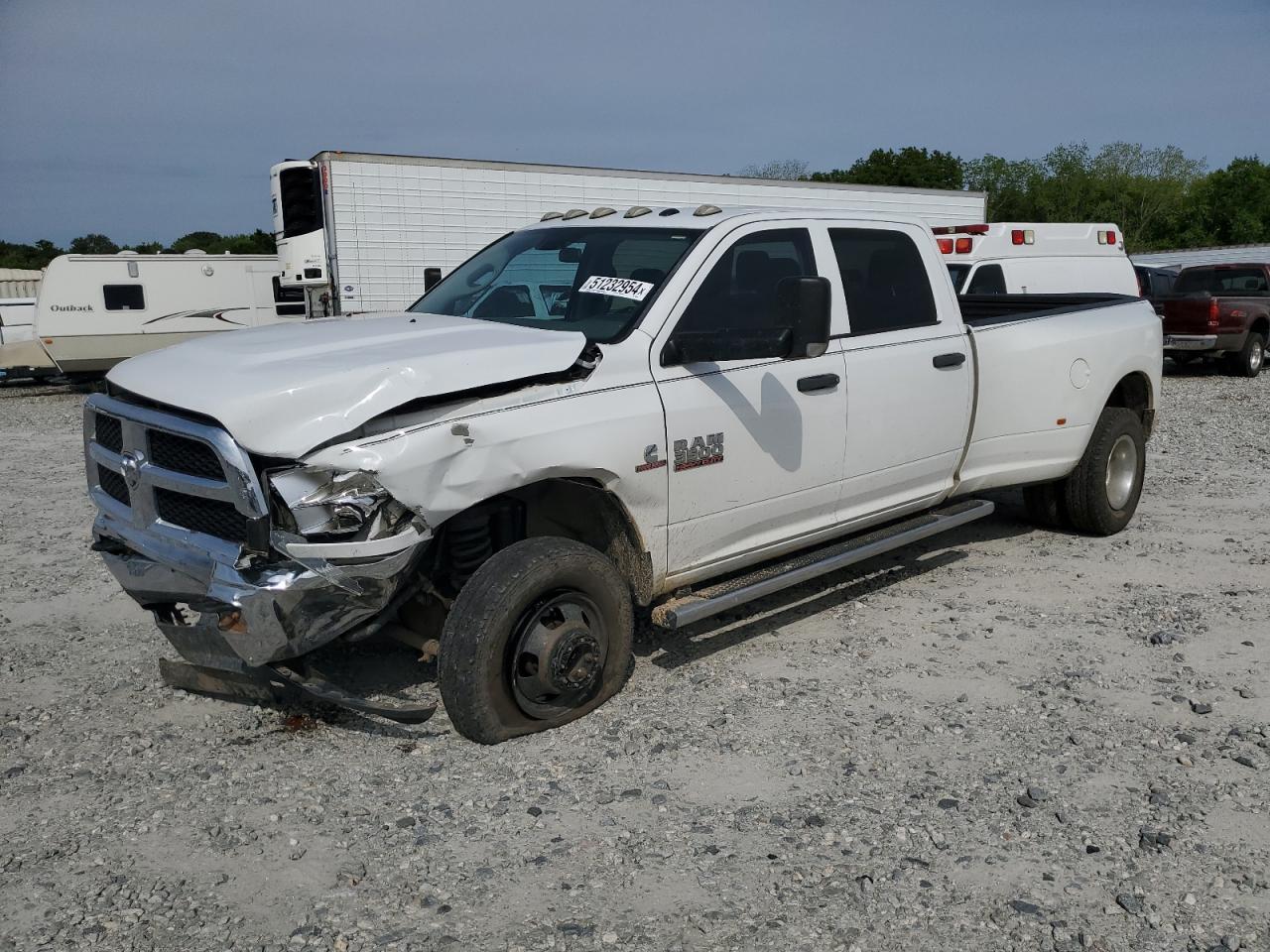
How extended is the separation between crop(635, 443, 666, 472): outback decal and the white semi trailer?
34.4 feet

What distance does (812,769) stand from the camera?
397 centimetres

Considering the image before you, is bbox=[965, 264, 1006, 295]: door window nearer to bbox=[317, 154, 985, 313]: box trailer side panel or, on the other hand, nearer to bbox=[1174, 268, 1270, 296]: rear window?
bbox=[317, 154, 985, 313]: box trailer side panel

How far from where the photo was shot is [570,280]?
4922 millimetres

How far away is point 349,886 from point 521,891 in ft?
1.70

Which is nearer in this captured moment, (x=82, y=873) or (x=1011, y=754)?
(x=82, y=873)

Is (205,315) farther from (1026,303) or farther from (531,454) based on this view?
(531,454)

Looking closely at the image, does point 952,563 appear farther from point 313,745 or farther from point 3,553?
point 3,553

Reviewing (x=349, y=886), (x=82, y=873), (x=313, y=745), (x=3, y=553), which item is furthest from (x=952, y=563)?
(x=3, y=553)

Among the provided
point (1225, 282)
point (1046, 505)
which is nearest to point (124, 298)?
point (1046, 505)

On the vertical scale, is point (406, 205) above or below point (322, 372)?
above

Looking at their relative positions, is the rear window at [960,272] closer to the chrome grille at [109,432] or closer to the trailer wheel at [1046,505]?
the trailer wheel at [1046,505]

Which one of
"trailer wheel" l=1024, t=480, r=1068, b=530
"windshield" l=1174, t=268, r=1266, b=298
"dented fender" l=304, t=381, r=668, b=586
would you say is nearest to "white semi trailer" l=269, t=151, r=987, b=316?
"windshield" l=1174, t=268, r=1266, b=298

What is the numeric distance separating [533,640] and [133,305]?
18.4 meters

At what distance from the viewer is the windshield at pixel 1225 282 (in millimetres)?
18047
